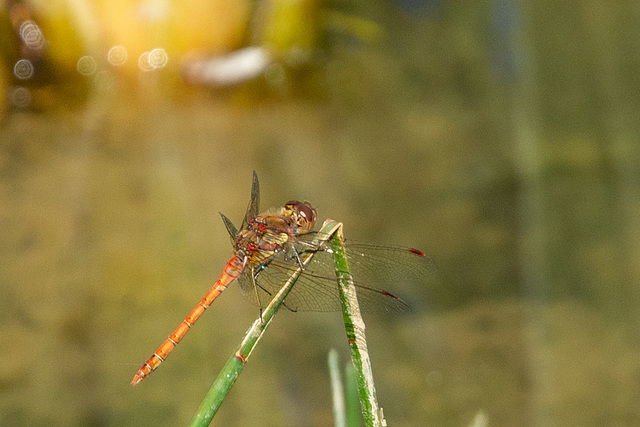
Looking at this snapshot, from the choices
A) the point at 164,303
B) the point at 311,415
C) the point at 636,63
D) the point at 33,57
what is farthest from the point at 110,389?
the point at 636,63

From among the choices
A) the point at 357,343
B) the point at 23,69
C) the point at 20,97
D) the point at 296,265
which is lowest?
the point at 357,343

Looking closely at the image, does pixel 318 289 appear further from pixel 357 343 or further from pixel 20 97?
pixel 20 97

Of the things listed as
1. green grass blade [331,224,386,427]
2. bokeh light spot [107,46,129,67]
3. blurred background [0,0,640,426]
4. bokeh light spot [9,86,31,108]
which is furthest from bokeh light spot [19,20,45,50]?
green grass blade [331,224,386,427]

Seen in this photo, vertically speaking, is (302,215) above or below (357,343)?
above

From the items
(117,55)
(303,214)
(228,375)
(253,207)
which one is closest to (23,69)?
(117,55)

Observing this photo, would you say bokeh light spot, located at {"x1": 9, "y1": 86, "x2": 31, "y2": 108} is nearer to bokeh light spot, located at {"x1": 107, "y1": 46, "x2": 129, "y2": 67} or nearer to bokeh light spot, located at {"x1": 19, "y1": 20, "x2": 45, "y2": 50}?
bokeh light spot, located at {"x1": 19, "y1": 20, "x2": 45, "y2": 50}

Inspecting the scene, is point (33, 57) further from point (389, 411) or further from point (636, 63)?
point (636, 63)

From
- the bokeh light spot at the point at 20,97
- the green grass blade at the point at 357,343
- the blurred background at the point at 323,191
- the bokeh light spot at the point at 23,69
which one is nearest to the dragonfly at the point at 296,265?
the green grass blade at the point at 357,343
